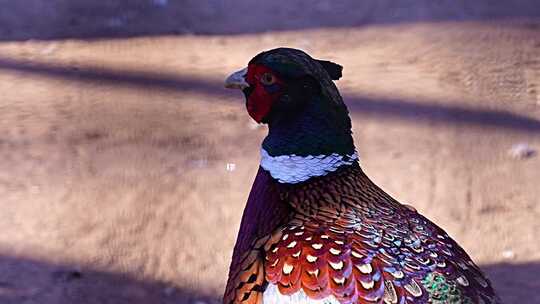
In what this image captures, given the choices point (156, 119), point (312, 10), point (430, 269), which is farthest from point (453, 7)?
point (430, 269)

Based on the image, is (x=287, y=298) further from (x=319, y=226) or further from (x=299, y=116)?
(x=299, y=116)

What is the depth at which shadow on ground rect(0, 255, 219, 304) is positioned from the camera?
343cm

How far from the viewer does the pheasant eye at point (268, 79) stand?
2.46 metres

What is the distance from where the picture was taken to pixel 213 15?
19.6ft

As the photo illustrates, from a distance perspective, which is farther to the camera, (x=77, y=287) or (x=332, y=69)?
(x=77, y=287)

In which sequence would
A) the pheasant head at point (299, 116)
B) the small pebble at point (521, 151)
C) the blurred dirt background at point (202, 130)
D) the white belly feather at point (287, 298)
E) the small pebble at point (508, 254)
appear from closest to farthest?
1. the white belly feather at point (287, 298)
2. the pheasant head at point (299, 116)
3. the blurred dirt background at point (202, 130)
4. the small pebble at point (508, 254)
5. the small pebble at point (521, 151)

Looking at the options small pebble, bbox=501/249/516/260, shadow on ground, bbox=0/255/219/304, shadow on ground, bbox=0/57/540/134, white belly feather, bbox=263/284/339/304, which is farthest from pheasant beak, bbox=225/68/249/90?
shadow on ground, bbox=0/57/540/134

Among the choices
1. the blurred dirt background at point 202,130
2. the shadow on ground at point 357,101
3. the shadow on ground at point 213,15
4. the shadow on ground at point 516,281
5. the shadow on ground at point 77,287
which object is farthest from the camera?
the shadow on ground at point 213,15

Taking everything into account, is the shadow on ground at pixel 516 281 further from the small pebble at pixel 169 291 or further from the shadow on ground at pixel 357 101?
the small pebble at pixel 169 291

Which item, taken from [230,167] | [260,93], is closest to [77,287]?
[230,167]

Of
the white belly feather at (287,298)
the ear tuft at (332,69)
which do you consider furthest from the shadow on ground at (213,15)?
the white belly feather at (287,298)

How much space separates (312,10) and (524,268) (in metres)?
2.94

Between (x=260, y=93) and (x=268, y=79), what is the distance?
0.19 feet

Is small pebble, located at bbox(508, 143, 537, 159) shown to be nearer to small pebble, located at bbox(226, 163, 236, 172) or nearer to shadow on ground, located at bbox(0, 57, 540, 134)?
shadow on ground, located at bbox(0, 57, 540, 134)
